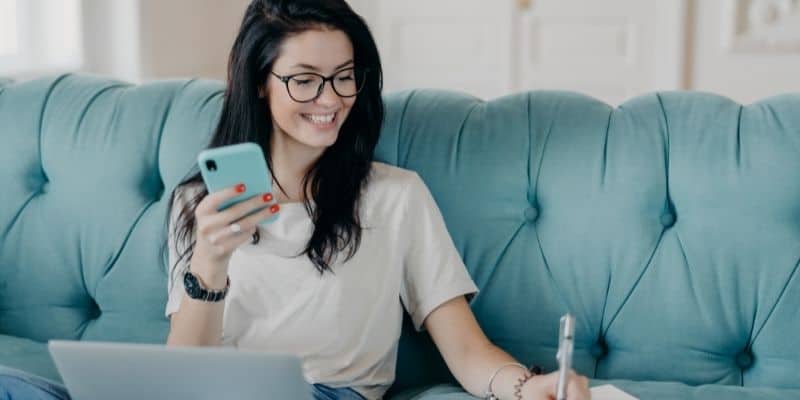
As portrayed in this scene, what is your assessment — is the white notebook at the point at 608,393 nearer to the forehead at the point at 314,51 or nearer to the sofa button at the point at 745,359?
the sofa button at the point at 745,359

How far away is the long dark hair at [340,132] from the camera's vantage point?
4.73 ft

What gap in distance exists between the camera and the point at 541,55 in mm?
3783

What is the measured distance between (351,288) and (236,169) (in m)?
0.30

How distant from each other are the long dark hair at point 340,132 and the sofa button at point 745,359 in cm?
59

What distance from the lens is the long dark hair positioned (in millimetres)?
1442

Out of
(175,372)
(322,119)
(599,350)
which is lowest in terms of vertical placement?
(599,350)

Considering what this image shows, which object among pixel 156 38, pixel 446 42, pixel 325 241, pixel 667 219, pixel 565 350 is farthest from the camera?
pixel 446 42

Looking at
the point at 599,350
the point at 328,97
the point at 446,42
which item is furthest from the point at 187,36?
the point at 599,350

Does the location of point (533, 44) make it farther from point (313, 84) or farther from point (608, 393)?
point (608, 393)

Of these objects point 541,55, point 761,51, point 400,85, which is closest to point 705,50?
point 761,51

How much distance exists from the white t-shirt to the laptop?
0.30m

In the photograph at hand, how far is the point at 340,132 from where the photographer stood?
154 centimetres

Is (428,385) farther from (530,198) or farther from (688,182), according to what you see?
(688,182)

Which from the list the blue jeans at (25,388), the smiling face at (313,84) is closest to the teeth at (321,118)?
the smiling face at (313,84)
